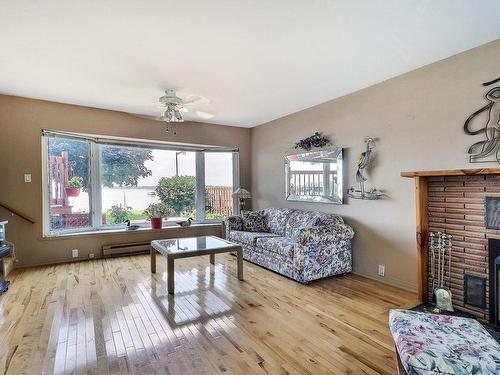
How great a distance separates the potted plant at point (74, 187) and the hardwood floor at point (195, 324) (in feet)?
4.44

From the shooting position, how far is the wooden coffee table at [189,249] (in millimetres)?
3066

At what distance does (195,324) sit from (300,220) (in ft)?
7.61

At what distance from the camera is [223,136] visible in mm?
5770

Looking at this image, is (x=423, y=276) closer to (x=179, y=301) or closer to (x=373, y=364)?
(x=373, y=364)

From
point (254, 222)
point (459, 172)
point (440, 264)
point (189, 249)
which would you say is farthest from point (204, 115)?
point (440, 264)

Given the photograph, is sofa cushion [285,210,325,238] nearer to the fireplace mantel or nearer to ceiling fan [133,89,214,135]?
the fireplace mantel

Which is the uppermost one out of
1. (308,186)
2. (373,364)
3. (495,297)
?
(308,186)

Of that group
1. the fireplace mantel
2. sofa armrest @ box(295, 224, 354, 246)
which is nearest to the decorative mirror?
sofa armrest @ box(295, 224, 354, 246)

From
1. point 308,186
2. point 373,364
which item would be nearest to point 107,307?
point 373,364

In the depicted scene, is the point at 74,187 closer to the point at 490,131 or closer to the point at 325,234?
the point at 325,234

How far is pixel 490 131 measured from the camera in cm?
251

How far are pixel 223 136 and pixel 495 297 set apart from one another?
479cm

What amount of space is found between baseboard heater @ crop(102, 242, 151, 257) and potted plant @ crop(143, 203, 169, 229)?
390 mm

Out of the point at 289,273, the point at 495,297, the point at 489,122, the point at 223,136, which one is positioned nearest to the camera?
the point at 495,297
